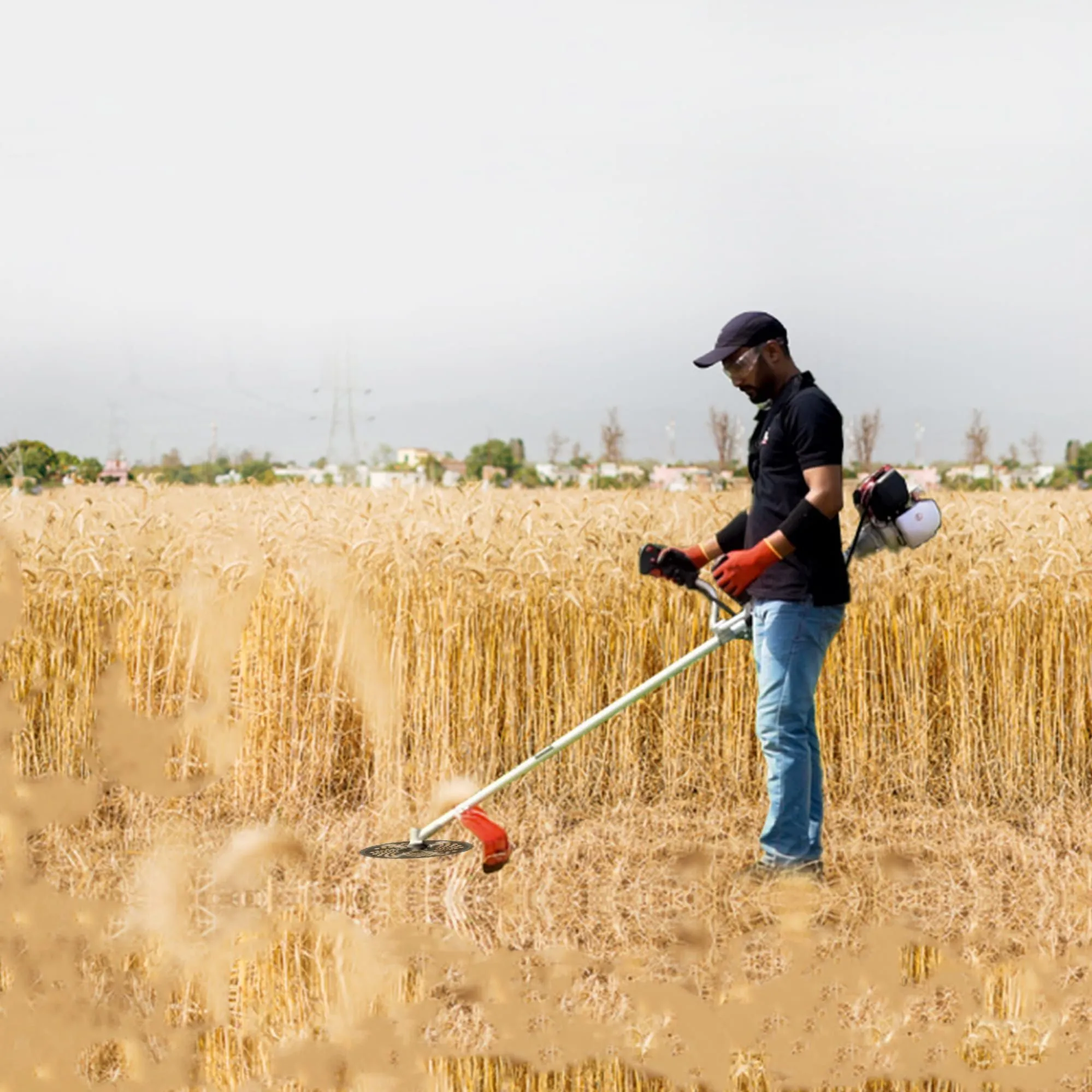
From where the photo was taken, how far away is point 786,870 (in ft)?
13.6

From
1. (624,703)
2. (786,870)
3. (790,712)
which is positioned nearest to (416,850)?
(624,703)

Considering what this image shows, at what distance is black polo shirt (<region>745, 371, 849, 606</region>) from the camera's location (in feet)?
12.7

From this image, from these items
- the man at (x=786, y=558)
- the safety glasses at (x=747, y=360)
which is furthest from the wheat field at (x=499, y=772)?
the safety glasses at (x=747, y=360)

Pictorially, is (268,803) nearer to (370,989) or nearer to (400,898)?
(400,898)

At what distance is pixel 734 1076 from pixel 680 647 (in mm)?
2589

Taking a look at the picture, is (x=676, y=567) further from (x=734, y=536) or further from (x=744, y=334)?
(x=744, y=334)

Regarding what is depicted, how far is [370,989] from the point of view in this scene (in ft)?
11.6

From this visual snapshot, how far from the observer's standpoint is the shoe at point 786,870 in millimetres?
4148

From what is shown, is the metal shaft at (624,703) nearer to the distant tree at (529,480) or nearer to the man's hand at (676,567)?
the man's hand at (676,567)

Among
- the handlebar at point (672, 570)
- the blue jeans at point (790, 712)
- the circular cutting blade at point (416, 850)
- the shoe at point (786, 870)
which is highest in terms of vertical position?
the handlebar at point (672, 570)

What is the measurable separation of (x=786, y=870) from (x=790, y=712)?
1.81 feet

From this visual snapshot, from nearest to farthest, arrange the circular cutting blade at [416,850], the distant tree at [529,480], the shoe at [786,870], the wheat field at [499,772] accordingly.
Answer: the wheat field at [499,772] → the shoe at [786,870] → the circular cutting blade at [416,850] → the distant tree at [529,480]

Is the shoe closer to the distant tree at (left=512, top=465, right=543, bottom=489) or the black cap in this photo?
the black cap

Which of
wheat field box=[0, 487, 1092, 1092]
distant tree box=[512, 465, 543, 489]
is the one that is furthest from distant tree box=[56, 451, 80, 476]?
wheat field box=[0, 487, 1092, 1092]
